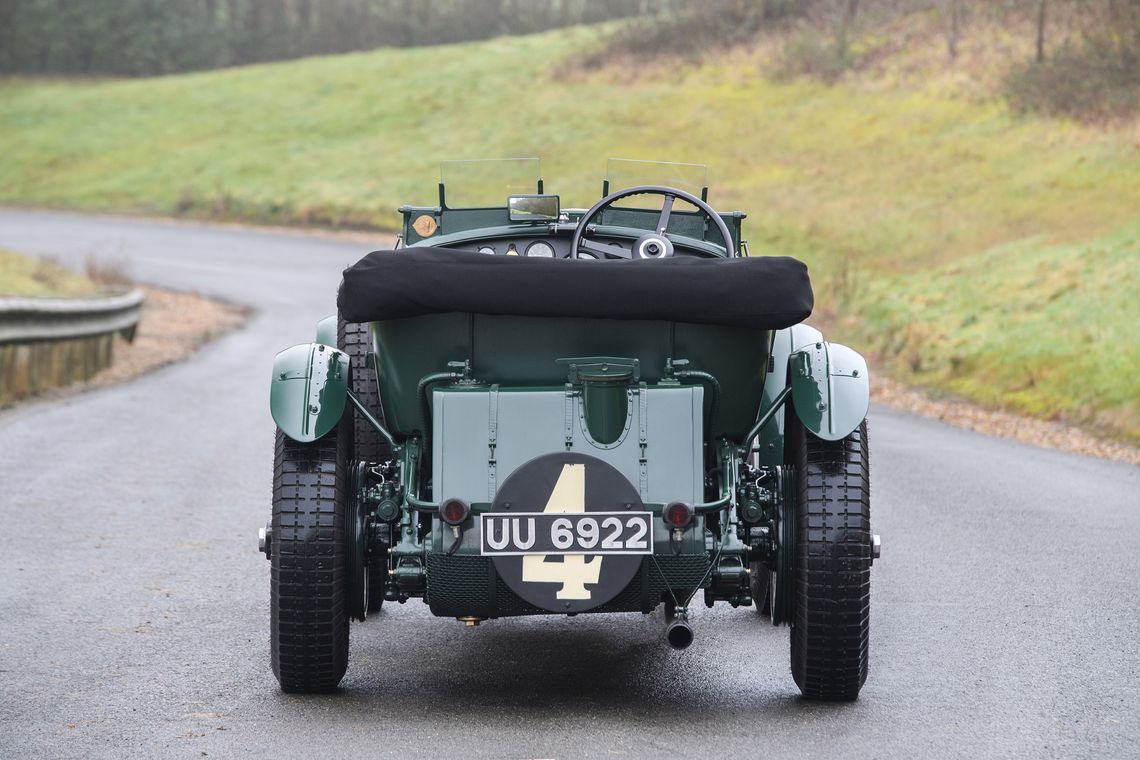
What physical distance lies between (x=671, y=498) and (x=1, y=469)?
6.72 m

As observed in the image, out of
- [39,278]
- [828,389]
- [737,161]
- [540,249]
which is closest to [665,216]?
[540,249]

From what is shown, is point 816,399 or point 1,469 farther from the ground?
point 816,399

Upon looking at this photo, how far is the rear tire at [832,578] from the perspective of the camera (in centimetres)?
548

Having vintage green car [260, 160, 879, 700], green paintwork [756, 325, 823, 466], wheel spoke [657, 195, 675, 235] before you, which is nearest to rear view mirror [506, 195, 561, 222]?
wheel spoke [657, 195, 675, 235]

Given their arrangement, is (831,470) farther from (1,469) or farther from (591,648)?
(1,469)

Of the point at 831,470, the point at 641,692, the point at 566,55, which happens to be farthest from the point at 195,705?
the point at 566,55

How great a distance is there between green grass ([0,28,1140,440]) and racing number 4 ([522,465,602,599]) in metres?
10.1

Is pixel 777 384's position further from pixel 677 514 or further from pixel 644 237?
pixel 677 514

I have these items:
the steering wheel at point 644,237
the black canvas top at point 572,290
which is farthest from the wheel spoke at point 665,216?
the black canvas top at point 572,290

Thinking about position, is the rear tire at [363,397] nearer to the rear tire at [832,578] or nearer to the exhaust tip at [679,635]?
the exhaust tip at [679,635]

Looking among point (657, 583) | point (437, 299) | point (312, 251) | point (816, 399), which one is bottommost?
point (312, 251)

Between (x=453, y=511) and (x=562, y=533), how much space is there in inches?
14.8

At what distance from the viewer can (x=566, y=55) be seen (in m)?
56.2

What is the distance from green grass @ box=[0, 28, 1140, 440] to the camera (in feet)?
64.8
